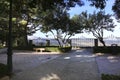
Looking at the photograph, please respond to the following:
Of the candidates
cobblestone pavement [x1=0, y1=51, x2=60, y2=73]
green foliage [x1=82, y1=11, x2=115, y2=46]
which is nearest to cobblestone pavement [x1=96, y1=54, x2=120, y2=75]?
cobblestone pavement [x1=0, y1=51, x2=60, y2=73]

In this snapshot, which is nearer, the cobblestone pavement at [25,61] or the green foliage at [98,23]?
the cobblestone pavement at [25,61]

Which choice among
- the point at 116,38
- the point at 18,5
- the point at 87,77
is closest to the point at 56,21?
the point at 116,38

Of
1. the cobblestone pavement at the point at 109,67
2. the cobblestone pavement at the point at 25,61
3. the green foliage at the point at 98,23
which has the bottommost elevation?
the cobblestone pavement at the point at 109,67

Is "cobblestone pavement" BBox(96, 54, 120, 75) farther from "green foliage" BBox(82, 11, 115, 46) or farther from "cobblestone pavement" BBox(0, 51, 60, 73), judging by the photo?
"green foliage" BBox(82, 11, 115, 46)

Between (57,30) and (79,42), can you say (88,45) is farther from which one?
(57,30)

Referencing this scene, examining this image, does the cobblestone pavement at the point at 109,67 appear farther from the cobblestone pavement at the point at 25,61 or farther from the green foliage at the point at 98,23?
the green foliage at the point at 98,23

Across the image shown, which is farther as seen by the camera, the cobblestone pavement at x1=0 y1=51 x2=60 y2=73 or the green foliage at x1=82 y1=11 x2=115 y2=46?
the green foliage at x1=82 y1=11 x2=115 y2=46

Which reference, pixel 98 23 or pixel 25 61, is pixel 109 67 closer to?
pixel 25 61

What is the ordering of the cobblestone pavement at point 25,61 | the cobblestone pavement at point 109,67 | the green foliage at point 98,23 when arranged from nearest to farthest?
the cobblestone pavement at point 109,67, the cobblestone pavement at point 25,61, the green foliage at point 98,23

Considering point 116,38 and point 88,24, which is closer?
point 88,24

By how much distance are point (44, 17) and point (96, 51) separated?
9576 millimetres

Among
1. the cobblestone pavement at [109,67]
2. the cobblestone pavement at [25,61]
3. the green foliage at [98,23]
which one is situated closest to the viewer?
the cobblestone pavement at [109,67]

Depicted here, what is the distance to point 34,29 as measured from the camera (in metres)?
38.5

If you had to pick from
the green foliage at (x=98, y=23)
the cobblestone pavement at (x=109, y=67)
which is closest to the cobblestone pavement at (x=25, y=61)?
the cobblestone pavement at (x=109, y=67)
